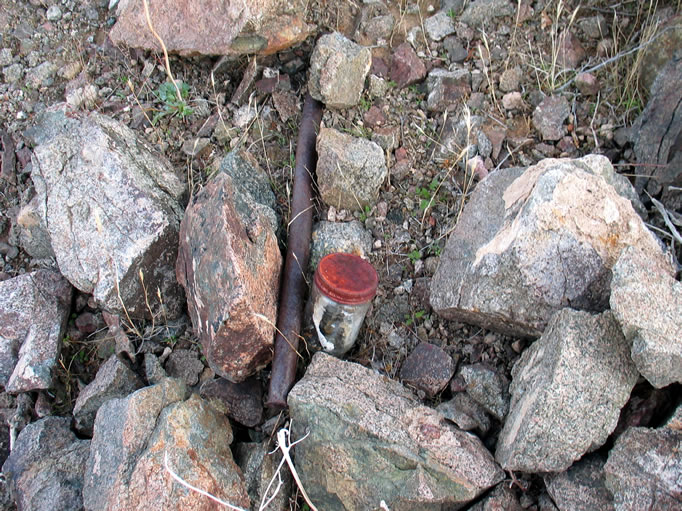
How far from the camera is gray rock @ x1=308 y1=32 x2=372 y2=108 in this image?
3430 mm

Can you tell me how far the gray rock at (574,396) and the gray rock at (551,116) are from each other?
4.83 ft

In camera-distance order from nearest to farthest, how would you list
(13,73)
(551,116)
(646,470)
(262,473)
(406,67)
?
(646,470), (262,473), (551,116), (406,67), (13,73)

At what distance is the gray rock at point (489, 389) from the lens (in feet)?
8.25

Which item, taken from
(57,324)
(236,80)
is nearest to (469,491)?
(57,324)

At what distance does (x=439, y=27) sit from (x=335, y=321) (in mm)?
2232

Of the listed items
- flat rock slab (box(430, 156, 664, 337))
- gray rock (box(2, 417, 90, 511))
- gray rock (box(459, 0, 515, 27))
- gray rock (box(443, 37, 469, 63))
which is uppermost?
gray rock (box(459, 0, 515, 27))

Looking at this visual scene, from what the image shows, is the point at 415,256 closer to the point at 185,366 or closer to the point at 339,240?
the point at 339,240

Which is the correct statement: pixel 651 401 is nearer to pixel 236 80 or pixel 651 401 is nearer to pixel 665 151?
pixel 665 151

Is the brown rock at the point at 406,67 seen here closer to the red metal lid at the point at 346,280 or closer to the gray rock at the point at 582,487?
the red metal lid at the point at 346,280

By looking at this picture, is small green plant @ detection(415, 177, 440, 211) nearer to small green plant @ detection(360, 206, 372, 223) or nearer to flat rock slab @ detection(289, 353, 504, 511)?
small green plant @ detection(360, 206, 372, 223)

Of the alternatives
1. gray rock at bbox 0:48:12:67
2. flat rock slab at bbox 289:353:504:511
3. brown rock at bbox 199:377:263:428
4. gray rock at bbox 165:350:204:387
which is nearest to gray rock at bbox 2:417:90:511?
gray rock at bbox 165:350:204:387

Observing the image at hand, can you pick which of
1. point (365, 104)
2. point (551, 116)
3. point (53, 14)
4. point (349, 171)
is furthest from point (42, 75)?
point (551, 116)

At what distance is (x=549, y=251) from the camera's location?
2.41 m

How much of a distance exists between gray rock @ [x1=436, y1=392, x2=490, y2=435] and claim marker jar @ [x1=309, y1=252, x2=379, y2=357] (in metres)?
0.58
